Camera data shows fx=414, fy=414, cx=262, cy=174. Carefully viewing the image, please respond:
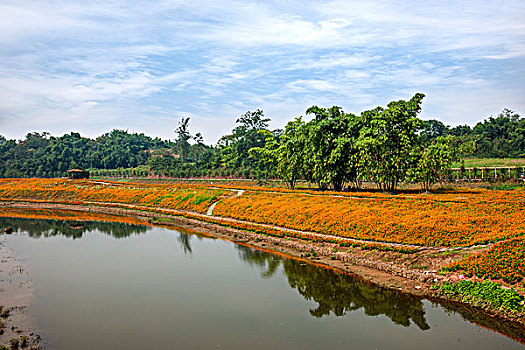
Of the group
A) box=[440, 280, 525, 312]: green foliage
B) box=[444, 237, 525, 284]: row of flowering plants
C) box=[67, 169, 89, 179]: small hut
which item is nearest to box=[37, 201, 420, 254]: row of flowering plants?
box=[444, 237, 525, 284]: row of flowering plants

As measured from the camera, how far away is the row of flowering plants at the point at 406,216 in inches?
750

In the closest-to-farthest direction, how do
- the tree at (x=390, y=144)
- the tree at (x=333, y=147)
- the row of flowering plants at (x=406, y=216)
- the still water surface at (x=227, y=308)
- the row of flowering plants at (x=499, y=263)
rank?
the still water surface at (x=227, y=308) < the row of flowering plants at (x=499, y=263) < the row of flowering plants at (x=406, y=216) < the tree at (x=390, y=144) < the tree at (x=333, y=147)

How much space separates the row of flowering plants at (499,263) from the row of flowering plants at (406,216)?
4.62ft

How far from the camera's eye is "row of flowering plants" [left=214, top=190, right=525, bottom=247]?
1906cm

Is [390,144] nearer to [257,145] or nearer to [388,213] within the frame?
[388,213]

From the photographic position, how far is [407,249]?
760 inches

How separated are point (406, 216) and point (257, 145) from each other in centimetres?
7099

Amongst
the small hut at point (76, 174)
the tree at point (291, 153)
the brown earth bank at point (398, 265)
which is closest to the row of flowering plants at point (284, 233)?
the brown earth bank at point (398, 265)

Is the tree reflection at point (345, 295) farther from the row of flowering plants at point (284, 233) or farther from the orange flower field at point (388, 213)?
the orange flower field at point (388, 213)

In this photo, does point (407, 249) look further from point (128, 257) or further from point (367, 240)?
point (128, 257)

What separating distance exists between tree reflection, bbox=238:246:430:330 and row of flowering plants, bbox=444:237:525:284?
7.78ft

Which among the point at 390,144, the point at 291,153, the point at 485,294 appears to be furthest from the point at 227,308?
the point at 291,153

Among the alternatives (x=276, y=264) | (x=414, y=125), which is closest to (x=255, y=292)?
(x=276, y=264)

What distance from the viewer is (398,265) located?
18.8 metres
